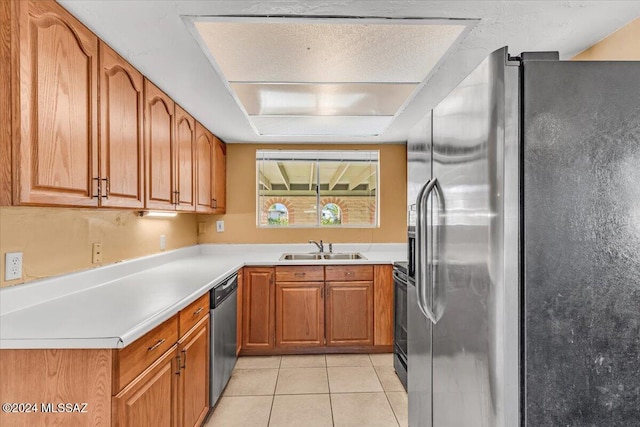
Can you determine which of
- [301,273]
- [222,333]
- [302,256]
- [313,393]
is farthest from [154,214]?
[313,393]

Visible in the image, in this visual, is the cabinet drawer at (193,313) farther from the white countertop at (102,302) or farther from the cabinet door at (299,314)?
the cabinet door at (299,314)

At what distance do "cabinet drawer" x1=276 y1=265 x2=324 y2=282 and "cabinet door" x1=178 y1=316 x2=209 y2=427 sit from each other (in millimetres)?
1095

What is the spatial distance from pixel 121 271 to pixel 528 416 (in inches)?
89.4

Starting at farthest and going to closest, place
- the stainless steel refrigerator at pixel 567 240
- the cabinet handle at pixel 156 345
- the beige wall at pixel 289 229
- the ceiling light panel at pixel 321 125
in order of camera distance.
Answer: the beige wall at pixel 289 229 → the ceiling light panel at pixel 321 125 → the cabinet handle at pixel 156 345 → the stainless steel refrigerator at pixel 567 240

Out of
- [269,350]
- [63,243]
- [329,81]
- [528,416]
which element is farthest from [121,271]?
[528,416]

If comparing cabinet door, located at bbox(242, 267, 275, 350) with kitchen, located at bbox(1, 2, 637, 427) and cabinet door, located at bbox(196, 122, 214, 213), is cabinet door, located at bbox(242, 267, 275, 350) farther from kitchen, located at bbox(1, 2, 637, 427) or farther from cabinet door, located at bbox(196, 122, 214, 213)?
cabinet door, located at bbox(196, 122, 214, 213)

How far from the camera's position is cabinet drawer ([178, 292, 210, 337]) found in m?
1.76

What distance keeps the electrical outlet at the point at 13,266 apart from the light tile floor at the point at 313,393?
1360 millimetres

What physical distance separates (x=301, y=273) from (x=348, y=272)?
0.42m

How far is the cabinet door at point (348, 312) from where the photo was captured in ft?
10.6

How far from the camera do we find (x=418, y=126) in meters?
1.67

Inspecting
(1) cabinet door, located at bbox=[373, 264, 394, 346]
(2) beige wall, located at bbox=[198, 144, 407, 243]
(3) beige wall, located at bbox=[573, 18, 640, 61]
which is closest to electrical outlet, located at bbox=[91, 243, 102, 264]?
(2) beige wall, located at bbox=[198, 144, 407, 243]

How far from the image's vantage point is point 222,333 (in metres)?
2.45

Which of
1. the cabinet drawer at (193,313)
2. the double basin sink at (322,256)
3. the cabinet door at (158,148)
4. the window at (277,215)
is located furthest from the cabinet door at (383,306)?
the cabinet door at (158,148)
